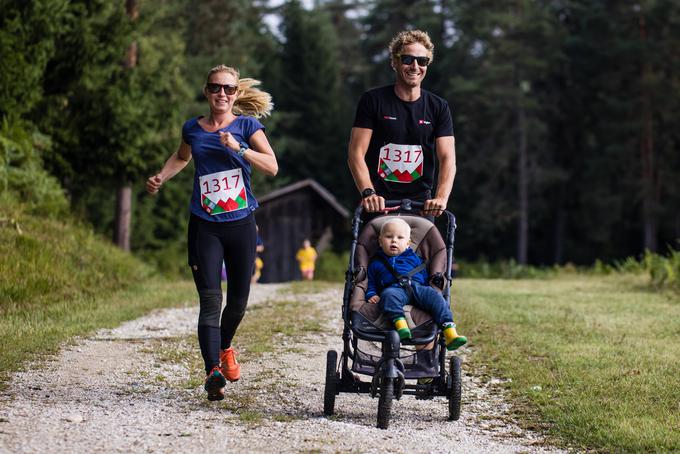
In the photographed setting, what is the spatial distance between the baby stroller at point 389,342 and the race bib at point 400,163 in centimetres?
29

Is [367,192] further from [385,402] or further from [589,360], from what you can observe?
[589,360]

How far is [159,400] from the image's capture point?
6668mm

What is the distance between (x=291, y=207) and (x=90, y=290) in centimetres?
2364

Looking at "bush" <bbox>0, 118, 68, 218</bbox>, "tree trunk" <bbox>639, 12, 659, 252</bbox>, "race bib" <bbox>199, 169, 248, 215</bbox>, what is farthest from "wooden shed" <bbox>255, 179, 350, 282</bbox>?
"race bib" <bbox>199, 169, 248, 215</bbox>

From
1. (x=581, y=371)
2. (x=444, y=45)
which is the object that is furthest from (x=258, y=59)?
(x=581, y=371)

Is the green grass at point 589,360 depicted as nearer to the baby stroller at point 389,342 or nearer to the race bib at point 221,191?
the baby stroller at point 389,342

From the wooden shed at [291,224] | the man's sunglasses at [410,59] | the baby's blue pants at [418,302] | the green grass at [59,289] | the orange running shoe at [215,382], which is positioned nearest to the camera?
the baby's blue pants at [418,302]

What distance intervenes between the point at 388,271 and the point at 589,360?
9.89 ft

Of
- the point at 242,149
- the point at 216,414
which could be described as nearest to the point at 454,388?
the point at 216,414

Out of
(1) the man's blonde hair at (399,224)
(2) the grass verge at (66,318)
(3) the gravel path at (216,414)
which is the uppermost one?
(1) the man's blonde hair at (399,224)

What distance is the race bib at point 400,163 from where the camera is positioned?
6.98 meters

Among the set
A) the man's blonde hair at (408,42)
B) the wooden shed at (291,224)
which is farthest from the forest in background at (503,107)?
the man's blonde hair at (408,42)

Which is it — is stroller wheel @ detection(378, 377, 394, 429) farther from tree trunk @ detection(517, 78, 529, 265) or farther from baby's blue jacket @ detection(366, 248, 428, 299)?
tree trunk @ detection(517, 78, 529, 265)

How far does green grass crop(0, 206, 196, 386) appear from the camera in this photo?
381 inches
